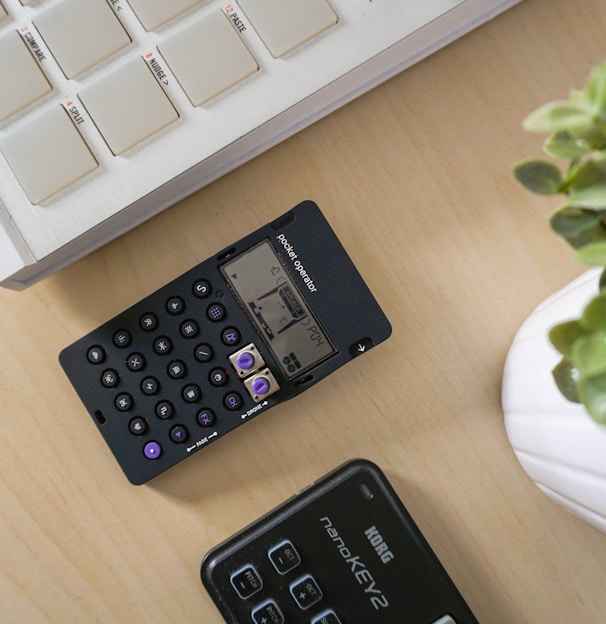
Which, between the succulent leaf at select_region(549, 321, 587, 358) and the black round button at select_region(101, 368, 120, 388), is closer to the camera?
the succulent leaf at select_region(549, 321, 587, 358)

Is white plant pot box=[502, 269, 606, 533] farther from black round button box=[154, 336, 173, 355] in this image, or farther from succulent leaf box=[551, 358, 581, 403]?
black round button box=[154, 336, 173, 355]

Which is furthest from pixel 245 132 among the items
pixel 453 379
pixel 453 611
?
pixel 453 611

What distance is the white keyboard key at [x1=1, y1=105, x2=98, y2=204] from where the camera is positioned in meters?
0.42

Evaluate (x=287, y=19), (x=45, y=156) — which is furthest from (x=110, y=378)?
(x=287, y=19)

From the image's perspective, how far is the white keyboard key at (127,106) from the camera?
43 centimetres

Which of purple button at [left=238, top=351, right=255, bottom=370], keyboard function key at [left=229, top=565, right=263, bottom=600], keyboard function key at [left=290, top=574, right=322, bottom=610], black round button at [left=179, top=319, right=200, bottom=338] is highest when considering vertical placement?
black round button at [left=179, top=319, right=200, bottom=338]

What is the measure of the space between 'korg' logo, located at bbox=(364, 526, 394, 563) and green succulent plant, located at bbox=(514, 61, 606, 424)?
0.23 m

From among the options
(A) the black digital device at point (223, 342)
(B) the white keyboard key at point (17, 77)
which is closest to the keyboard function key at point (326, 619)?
(A) the black digital device at point (223, 342)

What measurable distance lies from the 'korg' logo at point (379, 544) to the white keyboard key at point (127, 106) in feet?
0.88

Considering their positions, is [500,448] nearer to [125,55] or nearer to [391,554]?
[391,554]

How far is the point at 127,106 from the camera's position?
0.43 metres

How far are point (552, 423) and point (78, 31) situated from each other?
34cm

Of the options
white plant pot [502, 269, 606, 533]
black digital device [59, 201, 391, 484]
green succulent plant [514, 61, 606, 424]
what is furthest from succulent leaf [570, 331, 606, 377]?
black digital device [59, 201, 391, 484]

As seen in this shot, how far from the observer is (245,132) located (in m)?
0.43
